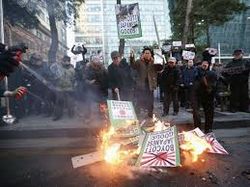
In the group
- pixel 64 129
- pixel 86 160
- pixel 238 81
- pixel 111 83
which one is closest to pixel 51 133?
pixel 64 129

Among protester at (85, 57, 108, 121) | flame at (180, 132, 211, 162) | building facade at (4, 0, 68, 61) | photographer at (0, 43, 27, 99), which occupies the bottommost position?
flame at (180, 132, 211, 162)

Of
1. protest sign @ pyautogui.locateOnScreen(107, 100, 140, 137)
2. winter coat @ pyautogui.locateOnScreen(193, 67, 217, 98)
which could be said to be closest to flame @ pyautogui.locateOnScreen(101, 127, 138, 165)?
protest sign @ pyautogui.locateOnScreen(107, 100, 140, 137)

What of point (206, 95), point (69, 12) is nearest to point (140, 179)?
point (206, 95)

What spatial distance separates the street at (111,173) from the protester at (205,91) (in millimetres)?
1751

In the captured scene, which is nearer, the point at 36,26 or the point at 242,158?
the point at 242,158

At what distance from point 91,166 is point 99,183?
97 cm

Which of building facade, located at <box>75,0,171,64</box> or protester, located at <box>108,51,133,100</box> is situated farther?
building facade, located at <box>75,0,171,64</box>

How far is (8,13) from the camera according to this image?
14625 mm

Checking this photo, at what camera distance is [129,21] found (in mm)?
12758

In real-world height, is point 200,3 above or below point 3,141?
above

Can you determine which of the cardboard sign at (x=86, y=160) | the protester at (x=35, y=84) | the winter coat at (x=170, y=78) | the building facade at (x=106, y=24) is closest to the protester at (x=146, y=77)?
the building facade at (x=106, y=24)

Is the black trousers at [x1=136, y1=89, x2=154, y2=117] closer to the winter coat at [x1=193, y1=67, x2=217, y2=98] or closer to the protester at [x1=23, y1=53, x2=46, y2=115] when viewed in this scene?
the winter coat at [x1=193, y1=67, x2=217, y2=98]

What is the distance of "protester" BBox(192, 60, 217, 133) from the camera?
31.4 ft

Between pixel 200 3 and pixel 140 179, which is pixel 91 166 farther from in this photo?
pixel 200 3
